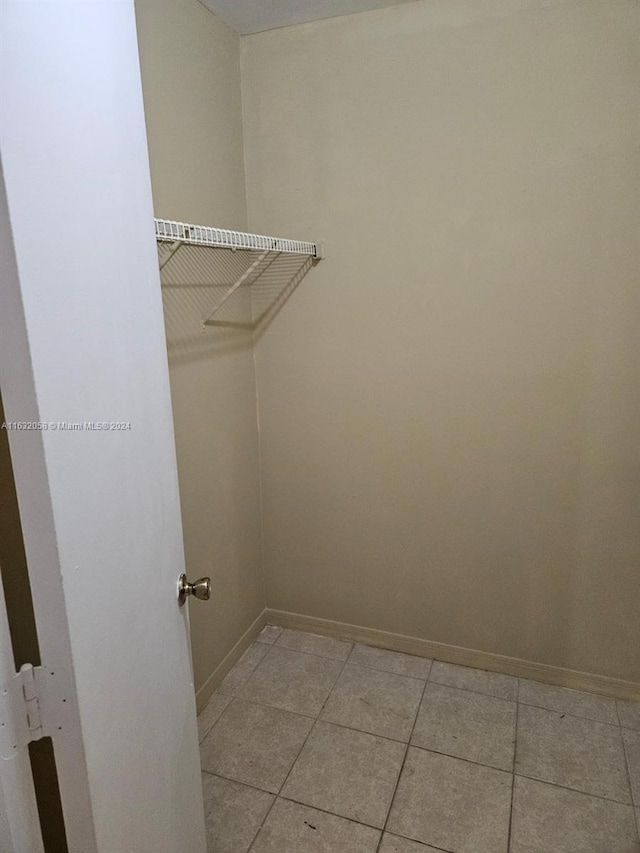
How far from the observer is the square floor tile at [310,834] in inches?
60.1

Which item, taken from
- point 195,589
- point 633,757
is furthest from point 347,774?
point 195,589

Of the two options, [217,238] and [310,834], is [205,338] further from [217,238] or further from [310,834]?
[310,834]

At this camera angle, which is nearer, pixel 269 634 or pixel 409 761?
pixel 409 761

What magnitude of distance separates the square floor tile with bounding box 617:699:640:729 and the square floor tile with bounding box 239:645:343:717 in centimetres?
104

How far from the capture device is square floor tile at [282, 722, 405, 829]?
1.65m

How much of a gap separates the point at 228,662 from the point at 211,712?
0.74 ft

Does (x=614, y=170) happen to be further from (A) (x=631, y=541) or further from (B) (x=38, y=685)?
(B) (x=38, y=685)

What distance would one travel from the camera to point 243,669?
2264 millimetres

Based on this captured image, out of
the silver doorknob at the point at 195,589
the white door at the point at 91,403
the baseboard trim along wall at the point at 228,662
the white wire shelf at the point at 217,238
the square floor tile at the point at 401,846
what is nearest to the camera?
the white door at the point at 91,403

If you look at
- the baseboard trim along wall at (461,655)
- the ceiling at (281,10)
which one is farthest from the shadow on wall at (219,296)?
the baseboard trim along wall at (461,655)

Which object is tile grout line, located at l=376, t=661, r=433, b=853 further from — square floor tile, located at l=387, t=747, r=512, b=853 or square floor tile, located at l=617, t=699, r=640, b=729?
square floor tile, located at l=617, t=699, r=640, b=729

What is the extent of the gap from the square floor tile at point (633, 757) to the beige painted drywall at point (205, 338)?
144 centimetres

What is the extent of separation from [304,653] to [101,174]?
205 centimetres

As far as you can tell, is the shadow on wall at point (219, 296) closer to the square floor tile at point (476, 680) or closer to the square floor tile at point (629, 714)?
the square floor tile at point (476, 680)
